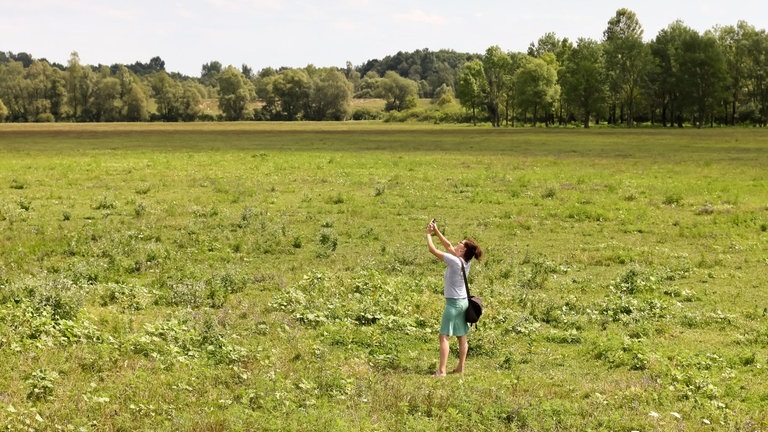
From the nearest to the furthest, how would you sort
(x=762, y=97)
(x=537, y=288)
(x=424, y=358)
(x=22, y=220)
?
(x=424, y=358) < (x=537, y=288) < (x=22, y=220) < (x=762, y=97)

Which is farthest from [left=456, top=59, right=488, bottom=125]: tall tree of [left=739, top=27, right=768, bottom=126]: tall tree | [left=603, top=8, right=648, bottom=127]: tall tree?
[left=739, top=27, right=768, bottom=126]: tall tree

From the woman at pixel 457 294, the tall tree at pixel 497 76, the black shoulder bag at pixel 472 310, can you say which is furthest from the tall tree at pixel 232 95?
the black shoulder bag at pixel 472 310

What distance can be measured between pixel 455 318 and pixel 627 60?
12523 centimetres

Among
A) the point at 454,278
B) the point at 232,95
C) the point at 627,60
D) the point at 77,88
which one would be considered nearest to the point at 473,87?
the point at 627,60

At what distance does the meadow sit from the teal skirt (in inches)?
30.7

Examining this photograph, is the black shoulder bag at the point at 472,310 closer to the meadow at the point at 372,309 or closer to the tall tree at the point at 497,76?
the meadow at the point at 372,309

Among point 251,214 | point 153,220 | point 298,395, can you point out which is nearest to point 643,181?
point 251,214

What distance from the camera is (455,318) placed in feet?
38.0

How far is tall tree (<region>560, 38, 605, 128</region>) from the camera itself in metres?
129

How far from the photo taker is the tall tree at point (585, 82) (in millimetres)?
129125

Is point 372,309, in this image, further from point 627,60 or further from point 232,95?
point 232,95

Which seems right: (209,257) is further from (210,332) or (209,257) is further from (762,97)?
(762,97)

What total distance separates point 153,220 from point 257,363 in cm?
1750

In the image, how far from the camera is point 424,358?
12258 mm
